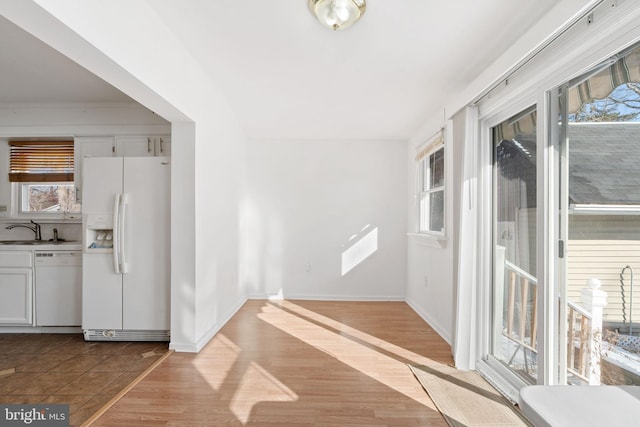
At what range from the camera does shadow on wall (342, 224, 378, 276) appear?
15.7 feet

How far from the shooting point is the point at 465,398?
216 centimetres

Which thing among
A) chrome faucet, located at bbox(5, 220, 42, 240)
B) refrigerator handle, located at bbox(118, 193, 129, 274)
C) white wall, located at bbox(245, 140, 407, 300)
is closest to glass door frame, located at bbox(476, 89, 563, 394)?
white wall, located at bbox(245, 140, 407, 300)

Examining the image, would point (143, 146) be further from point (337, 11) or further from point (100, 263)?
point (337, 11)

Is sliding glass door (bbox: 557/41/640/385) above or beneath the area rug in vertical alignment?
above

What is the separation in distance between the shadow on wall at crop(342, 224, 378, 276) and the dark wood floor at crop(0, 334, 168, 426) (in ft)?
8.69

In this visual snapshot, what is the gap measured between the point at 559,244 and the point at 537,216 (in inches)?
8.2

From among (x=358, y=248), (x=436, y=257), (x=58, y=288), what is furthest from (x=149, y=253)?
(x=436, y=257)

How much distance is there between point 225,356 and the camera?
2789mm

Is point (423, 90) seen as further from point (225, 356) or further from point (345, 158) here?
point (225, 356)

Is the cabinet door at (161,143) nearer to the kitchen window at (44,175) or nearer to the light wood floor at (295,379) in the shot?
the kitchen window at (44,175)

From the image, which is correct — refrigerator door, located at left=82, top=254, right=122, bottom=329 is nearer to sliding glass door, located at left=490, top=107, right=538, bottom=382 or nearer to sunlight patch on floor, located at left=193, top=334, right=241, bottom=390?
sunlight patch on floor, located at left=193, top=334, right=241, bottom=390

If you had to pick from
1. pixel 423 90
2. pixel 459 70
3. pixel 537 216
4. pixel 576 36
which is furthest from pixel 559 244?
pixel 423 90

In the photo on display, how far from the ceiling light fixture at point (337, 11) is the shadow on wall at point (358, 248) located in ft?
10.7

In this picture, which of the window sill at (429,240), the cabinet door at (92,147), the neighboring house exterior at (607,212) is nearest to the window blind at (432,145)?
the window sill at (429,240)
